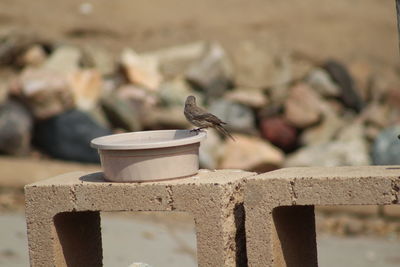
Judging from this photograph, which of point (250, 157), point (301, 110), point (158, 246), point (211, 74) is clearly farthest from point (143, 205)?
point (211, 74)

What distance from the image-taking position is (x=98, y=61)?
39.3 feet

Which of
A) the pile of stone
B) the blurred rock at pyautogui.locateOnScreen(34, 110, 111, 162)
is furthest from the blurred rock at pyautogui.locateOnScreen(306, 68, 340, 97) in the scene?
the blurred rock at pyautogui.locateOnScreen(34, 110, 111, 162)

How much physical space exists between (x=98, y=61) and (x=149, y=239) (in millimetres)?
Answer: 4817

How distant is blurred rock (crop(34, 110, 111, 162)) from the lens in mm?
9711

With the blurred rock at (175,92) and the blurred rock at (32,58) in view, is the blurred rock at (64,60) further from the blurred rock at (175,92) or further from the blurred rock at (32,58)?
the blurred rock at (175,92)

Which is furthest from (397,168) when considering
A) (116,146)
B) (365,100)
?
(365,100)

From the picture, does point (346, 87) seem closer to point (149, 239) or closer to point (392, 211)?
point (392, 211)

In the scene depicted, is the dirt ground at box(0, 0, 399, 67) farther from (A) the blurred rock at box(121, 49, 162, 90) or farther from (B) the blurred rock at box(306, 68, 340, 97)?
(A) the blurred rock at box(121, 49, 162, 90)

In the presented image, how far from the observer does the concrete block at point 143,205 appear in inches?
167

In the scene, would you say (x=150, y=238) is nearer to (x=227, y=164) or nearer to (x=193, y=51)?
(x=227, y=164)

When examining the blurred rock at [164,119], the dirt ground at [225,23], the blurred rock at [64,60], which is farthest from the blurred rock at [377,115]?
the blurred rock at [64,60]

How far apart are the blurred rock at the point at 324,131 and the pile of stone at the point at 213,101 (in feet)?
0.05

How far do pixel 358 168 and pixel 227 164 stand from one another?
517 cm

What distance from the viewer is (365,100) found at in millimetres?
11664
